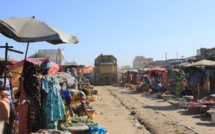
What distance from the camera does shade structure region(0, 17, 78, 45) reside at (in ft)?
16.1

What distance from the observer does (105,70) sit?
3534 centimetres

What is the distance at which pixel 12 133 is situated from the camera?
236 inches

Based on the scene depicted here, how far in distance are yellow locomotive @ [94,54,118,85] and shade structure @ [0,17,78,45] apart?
29.8 m

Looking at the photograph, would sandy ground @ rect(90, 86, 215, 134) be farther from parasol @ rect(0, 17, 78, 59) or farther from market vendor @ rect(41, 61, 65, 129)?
parasol @ rect(0, 17, 78, 59)

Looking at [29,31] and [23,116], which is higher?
[29,31]

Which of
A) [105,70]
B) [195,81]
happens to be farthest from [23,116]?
[105,70]

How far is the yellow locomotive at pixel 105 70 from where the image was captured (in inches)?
1391

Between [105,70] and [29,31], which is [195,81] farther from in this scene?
[105,70]

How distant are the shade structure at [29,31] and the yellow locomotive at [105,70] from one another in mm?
29810

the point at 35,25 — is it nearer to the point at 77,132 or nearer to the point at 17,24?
the point at 17,24

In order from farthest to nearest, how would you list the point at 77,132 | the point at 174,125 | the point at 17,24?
the point at 174,125 < the point at 77,132 < the point at 17,24

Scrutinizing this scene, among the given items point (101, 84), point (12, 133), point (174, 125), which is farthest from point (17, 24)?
point (101, 84)

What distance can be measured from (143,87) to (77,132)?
60.2 feet

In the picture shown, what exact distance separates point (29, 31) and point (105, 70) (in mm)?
30282
